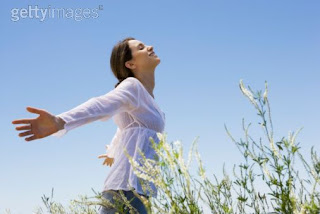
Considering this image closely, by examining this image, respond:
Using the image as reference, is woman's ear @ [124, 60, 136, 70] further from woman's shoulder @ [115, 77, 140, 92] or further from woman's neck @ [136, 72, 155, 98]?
woman's shoulder @ [115, 77, 140, 92]

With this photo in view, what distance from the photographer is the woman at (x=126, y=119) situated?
2.40m

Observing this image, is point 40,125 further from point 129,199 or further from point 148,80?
point 148,80

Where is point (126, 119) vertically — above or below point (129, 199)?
above

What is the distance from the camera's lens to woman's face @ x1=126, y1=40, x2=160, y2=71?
3609 mm

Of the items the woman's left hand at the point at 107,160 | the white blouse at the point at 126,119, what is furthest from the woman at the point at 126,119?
the woman's left hand at the point at 107,160

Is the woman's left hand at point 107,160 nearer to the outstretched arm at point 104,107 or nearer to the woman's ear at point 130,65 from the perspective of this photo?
the woman's ear at point 130,65

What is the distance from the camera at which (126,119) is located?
10.3ft

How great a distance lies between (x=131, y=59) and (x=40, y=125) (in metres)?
1.51

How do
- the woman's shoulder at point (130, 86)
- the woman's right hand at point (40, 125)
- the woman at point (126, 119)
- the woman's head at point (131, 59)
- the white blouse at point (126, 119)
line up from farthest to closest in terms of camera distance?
the woman's head at point (131, 59) < the woman's shoulder at point (130, 86) < the white blouse at point (126, 119) < the woman at point (126, 119) < the woman's right hand at point (40, 125)

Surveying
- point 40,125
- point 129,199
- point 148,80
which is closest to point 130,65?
point 148,80

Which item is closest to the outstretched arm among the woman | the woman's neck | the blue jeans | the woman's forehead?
the woman

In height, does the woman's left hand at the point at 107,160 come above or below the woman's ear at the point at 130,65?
below

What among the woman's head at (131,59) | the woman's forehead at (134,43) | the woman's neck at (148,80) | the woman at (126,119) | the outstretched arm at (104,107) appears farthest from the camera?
the woman's forehead at (134,43)

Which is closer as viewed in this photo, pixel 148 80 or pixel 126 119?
pixel 126 119
